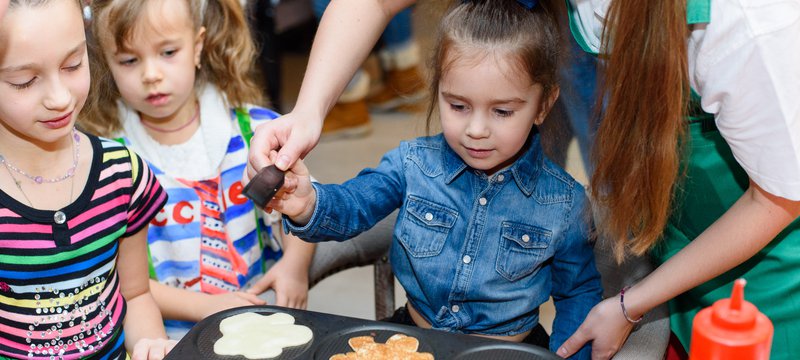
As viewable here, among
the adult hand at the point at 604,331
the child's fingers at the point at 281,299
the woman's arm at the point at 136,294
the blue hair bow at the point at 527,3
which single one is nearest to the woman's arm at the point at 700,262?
the adult hand at the point at 604,331

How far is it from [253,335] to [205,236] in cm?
48

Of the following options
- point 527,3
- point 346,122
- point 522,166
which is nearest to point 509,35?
point 527,3

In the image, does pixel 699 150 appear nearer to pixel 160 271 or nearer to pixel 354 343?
pixel 354 343

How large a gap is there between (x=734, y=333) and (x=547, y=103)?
50 centimetres

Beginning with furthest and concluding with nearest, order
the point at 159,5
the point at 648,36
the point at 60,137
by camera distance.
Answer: the point at 159,5
the point at 60,137
the point at 648,36

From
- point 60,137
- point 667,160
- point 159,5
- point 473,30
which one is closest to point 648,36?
point 667,160

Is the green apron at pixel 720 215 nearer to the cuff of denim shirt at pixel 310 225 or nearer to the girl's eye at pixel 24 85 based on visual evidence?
the cuff of denim shirt at pixel 310 225

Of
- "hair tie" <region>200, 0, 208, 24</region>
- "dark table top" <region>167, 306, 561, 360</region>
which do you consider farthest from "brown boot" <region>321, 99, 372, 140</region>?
"dark table top" <region>167, 306, 561, 360</region>

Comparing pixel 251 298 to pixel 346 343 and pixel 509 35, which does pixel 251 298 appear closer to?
pixel 346 343

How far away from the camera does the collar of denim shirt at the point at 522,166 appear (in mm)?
1208

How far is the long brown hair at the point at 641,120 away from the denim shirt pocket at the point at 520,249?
9cm

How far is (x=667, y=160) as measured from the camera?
3.35ft

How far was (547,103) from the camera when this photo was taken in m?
1.18

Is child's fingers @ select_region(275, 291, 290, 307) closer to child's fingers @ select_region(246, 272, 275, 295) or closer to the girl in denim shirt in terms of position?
child's fingers @ select_region(246, 272, 275, 295)
